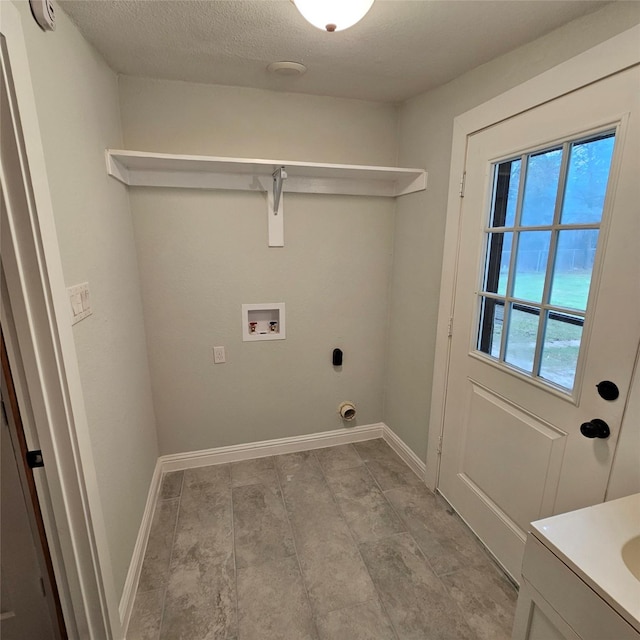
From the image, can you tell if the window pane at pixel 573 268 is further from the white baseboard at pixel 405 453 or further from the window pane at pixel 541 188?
the white baseboard at pixel 405 453

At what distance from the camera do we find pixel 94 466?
3.98ft

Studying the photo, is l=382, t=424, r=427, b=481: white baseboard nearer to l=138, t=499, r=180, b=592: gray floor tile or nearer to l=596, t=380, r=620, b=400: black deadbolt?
l=596, t=380, r=620, b=400: black deadbolt

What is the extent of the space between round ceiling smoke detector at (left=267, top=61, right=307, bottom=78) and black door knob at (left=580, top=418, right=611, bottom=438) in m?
1.92

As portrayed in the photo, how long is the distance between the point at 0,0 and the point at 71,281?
70 cm

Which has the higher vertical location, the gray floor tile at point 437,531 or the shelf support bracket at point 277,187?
the shelf support bracket at point 277,187

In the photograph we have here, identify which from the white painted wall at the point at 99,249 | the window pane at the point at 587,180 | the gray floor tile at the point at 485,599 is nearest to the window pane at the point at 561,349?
the window pane at the point at 587,180

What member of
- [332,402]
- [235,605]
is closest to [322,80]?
[332,402]

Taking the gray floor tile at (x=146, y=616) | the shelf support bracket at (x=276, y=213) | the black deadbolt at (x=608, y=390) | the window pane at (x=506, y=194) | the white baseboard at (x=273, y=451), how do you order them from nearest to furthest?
the black deadbolt at (x=608, y=390), the gray floor tile at (x=146, y=616), the window pane at (x=506, y=194), the shelf support bracket at (x=276, y=213), the white baseboard at (x=273, y=451)

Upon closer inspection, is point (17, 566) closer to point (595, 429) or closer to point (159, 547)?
point (159, 547)

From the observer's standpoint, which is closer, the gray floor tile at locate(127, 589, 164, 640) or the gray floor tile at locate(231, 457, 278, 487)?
the gray floor tile at locate(127, 589, 164, 640)

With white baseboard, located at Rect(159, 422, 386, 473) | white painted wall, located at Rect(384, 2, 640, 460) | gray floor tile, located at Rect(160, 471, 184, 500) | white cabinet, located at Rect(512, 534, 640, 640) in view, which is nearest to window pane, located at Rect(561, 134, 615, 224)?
white painted wall, located at Rect(384, 2, 640, 460)

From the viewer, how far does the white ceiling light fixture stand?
0.98m

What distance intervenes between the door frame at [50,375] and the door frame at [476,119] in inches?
65.3

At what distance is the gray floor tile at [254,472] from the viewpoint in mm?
2258
